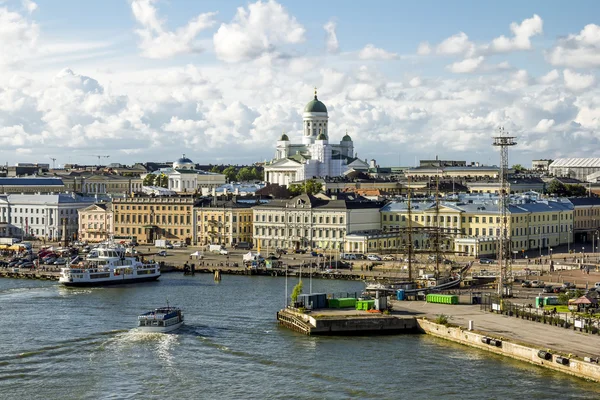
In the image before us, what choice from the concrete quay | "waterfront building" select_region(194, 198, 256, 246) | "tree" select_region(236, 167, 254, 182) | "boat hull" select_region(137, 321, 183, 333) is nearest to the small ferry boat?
"boat hull" select_region(137, 321, 183, 333)

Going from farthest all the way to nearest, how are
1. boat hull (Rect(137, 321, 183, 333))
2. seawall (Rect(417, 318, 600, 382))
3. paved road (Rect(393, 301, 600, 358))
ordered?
boat hull (Rect(137, 321, 183, 333)) → paved road (Rect(393, 301, 600, 358)) → seawall (Rect(417, 318, 600, 382))

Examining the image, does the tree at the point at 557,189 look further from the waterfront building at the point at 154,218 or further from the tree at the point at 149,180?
the tree at the point at 149,180

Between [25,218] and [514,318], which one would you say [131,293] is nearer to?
[514,318]

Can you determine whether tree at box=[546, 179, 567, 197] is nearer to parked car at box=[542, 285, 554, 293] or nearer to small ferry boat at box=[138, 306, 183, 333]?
parked car at box=[542, 285, 554, 293]

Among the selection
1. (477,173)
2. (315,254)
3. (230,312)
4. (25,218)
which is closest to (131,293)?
(230,312)

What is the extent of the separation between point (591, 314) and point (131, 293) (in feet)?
75.1

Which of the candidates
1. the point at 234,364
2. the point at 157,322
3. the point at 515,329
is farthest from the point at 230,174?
the point at 234,364

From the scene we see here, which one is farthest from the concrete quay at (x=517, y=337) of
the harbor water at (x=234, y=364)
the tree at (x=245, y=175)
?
the tree at (x=245, y=175)

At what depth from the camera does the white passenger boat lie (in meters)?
57.3

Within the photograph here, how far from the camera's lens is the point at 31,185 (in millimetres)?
113375

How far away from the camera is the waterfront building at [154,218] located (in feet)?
272

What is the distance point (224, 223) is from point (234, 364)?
149 feet

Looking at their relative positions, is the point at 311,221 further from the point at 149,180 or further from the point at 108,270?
the point at 149,180

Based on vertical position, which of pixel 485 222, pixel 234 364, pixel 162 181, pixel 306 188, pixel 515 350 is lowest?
pixel 234 364
